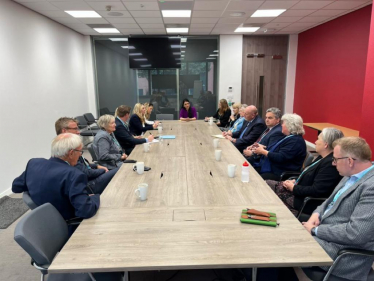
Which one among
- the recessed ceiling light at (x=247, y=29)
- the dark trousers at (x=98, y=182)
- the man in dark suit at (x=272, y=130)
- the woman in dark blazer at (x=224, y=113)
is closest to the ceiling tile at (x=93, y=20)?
the woman in dark blazer at (x=224, y=113)

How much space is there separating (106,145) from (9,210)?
166 cm

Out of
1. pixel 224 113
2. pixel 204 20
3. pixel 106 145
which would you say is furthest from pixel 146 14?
pixel 106 145

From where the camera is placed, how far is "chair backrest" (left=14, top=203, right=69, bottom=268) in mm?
1575

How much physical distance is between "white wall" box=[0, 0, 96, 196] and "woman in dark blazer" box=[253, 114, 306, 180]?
13.0ft

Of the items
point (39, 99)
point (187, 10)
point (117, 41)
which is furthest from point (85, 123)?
point (187, 10)

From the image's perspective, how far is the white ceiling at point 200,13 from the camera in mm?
5035

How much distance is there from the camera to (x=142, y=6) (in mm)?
5234

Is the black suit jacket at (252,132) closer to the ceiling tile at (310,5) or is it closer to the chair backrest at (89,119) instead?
the ceiling tile at (310,5)

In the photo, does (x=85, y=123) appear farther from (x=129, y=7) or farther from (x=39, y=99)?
(x=129, y=7)

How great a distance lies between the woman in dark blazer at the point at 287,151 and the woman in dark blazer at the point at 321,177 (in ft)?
2.09

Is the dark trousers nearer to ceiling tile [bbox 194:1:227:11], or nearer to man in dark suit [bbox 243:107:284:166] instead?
man in dark suit [bbox 243:107:284:166]

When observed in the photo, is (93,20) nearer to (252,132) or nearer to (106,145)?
(106,145)

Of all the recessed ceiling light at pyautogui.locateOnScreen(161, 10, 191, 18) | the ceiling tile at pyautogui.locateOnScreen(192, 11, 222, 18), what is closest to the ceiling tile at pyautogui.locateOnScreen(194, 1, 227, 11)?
the ceiling tile at pyautogui.locateOnScreen(192, 11, 222, 18)

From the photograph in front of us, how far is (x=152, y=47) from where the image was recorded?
27.7ft
